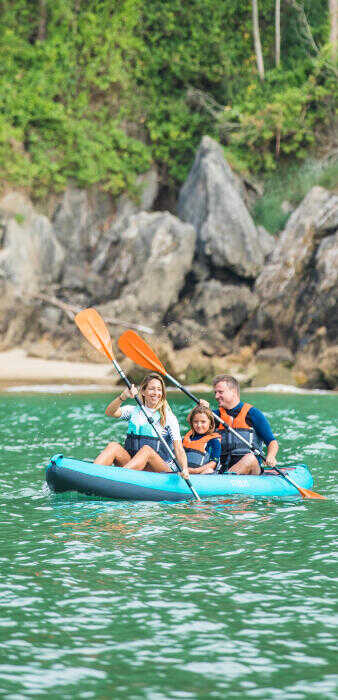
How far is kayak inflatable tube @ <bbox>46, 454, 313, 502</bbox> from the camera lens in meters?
7.62

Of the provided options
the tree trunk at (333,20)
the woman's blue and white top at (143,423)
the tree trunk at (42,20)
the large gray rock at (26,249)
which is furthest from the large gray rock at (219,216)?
the woman's blue and white top at (143,423)

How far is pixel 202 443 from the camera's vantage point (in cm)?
809

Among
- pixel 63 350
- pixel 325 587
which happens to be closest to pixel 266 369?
pixel 63 350

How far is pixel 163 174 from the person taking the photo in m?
27.7

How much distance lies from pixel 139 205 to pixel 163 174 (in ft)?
4.73

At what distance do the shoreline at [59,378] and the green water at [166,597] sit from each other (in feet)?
34.4

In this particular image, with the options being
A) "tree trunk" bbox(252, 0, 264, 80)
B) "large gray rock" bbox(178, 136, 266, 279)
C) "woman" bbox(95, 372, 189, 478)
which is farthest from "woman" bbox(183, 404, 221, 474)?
"tree trunk" bbox(252, 0, 264, 80)

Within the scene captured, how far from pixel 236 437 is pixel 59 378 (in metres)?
13.0

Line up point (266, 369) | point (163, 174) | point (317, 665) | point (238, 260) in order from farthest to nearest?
1. point (163, 174)
2. point (238, 260)
3. point (266, 369)
4. point (317, 665)

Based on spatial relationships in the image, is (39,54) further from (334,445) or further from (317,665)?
(317,665)

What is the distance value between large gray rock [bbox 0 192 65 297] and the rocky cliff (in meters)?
0.03

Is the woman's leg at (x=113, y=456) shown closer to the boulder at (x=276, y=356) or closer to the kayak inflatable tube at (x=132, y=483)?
the kayak inflatable tube at (x=132, y=483)

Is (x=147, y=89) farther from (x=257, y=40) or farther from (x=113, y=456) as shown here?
(x=113, y=456)

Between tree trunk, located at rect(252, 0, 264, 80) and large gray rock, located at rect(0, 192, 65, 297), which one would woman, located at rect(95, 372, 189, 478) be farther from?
tree trunk, located at rect(252, 0, 264, 80)
